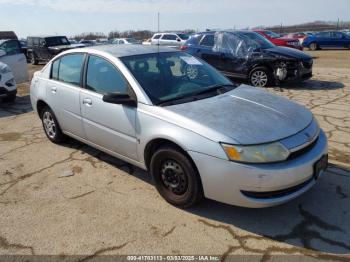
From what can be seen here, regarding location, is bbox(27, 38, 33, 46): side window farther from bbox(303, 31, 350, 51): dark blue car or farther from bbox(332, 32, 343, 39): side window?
bbox(332, 32, 343, 39): side window

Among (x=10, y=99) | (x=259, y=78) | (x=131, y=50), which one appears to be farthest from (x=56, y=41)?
(x=131, y=50)

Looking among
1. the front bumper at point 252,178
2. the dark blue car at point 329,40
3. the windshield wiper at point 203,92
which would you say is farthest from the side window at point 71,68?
→ the dark blue car at point 329,40

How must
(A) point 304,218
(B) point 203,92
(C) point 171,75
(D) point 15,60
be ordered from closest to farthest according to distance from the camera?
(A) point 304,218, (B) point 203,92, (C) point 171,75, (D) point 15,60

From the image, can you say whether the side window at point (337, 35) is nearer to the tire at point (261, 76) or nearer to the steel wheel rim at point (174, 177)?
the tire at point (261, 76)

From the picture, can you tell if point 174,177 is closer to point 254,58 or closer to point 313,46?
point 254,58

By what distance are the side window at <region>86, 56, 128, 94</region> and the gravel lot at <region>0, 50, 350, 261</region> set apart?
1.08 m

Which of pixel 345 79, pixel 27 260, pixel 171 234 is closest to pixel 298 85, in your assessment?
pixel 345 79

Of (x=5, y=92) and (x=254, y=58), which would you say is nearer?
(x=5, y=92)

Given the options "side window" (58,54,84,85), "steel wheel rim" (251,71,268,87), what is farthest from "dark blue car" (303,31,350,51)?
"side window" (58,54,84,85)

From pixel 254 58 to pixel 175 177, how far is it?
6.80 m

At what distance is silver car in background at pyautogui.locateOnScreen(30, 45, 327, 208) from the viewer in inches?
118

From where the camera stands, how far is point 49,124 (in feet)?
17.7

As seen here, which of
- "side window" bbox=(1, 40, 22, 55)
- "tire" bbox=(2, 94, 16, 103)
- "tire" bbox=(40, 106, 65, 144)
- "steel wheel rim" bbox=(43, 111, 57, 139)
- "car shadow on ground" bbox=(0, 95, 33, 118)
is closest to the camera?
"tire" bbox=(40, 106, 65, 144)

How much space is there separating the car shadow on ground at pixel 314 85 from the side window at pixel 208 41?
2.46m
